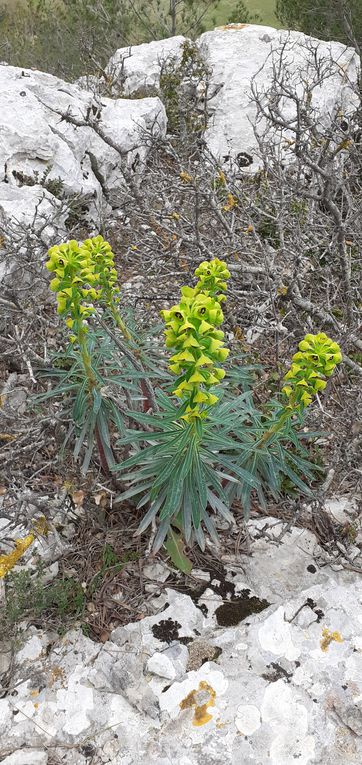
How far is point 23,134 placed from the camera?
4164 mm

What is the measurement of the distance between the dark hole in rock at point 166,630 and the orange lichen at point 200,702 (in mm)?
212

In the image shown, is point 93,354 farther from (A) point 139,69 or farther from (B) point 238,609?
(A) point 139,69

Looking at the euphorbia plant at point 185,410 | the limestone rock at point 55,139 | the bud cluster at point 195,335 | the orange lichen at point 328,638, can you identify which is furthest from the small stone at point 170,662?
the limestone rock at point 55,139

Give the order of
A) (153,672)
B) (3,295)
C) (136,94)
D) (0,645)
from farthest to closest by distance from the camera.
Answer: (136,94), (3,295), (0,645), (153,672)

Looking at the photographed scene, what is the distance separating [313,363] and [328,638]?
1079mm

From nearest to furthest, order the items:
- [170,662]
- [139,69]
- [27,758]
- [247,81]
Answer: [27,758] < [170,662] < [247,81] < [139,69]

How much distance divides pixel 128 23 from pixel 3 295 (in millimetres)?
9526

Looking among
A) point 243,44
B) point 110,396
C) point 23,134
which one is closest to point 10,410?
point 110,396

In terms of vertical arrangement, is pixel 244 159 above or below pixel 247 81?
below

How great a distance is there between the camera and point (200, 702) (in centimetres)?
204

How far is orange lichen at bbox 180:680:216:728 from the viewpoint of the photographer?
1996 millimetres

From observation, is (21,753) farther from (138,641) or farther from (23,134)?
(23,134)

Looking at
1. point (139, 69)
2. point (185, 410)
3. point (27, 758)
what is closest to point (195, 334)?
point (185, 410)

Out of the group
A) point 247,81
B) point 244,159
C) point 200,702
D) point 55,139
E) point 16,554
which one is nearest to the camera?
point 200,702
